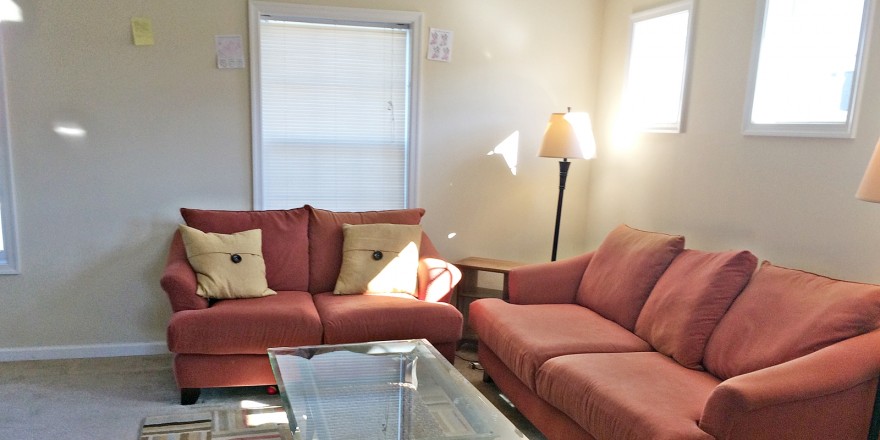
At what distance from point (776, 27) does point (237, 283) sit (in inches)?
114

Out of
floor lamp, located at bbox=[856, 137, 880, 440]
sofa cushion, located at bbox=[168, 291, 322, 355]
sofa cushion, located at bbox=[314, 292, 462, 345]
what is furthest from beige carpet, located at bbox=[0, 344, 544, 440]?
floor lamp, located at bbox=[856, 137, 880, 440]

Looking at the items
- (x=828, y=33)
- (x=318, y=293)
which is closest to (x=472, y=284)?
(x=318, y=293)

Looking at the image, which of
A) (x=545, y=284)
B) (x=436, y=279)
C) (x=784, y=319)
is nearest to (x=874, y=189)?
(x=784, y=319)

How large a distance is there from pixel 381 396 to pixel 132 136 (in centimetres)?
226

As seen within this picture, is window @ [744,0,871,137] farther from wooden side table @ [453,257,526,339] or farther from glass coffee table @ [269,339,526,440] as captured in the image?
glass coffee table @ [269,339,526,440]

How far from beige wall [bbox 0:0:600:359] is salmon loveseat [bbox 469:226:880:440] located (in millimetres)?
1259

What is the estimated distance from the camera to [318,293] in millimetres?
3426

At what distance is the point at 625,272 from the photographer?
2.98 m

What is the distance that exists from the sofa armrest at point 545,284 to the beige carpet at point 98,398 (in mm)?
528

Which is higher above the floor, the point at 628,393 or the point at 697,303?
the point at 697,303

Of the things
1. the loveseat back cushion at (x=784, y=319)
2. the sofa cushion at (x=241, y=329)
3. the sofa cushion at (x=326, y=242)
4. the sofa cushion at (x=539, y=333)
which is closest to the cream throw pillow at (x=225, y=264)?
the sofa cushion at (x=241, y=329)

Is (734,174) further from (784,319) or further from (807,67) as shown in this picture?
(784,319)

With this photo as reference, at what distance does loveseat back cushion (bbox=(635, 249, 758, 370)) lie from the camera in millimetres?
2422

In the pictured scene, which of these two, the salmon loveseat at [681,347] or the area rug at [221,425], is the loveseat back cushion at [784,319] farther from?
the area rug at [221,425]
